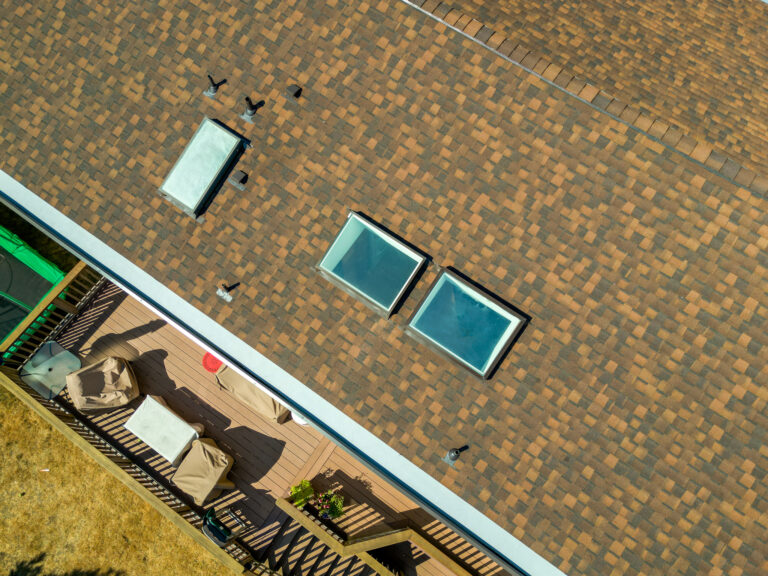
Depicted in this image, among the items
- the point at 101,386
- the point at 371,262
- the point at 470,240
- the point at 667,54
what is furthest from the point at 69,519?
the point at 667,54

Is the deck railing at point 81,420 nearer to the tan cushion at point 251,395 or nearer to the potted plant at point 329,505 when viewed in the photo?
the potted plant at point 329,505

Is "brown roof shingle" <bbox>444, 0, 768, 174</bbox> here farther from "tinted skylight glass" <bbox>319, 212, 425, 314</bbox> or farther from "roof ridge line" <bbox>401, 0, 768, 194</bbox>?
"tinted skylight glass" <bbox>319, 212, 425, 314</bbox>

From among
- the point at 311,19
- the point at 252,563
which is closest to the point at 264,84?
the point at 311,19

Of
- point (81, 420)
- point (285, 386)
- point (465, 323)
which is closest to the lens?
point (465, 323)

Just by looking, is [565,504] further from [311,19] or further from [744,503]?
[311,19]

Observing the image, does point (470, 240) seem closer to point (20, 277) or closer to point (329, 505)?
point (329, 505)

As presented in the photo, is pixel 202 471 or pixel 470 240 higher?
pixel 470 240
